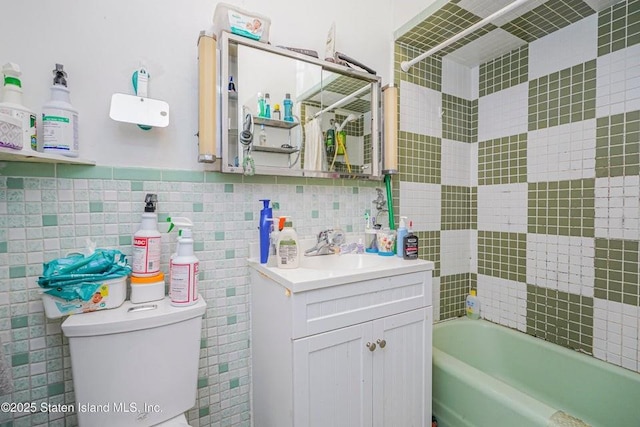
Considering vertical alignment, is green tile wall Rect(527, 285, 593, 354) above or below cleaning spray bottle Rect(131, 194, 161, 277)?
below

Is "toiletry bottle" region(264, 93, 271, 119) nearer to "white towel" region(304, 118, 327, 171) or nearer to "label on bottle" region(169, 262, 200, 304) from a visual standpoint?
"white towel" region(304, 118, 327, 171)

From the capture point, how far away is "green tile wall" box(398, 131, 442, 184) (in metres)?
1.62

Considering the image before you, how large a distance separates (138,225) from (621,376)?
2134 mm

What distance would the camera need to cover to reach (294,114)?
1263 mm

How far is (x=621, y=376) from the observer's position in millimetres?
1249

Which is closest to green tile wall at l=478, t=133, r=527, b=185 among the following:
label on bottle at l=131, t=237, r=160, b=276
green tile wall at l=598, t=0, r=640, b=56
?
green tile wall at l=598, t=0, r=640, b=56

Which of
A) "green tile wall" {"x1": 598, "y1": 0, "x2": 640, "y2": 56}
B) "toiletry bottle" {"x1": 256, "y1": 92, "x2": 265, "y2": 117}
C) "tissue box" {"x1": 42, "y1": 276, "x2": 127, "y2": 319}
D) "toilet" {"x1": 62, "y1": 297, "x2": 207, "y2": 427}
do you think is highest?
"green tile wall" {"x1": 598, "y1": 0, "x2": 640, "y2": 56}

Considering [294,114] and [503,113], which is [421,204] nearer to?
[503,113]

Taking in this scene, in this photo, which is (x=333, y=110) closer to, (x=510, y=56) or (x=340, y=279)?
(x=340, y=279)

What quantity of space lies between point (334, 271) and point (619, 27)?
1736 mm

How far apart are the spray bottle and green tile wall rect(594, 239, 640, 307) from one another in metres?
1.82

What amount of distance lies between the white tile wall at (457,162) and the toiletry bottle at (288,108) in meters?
1.06

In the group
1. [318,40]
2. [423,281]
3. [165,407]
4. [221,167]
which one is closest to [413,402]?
[423,281]

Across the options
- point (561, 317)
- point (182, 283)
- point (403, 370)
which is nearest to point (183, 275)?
point (182, 283)
